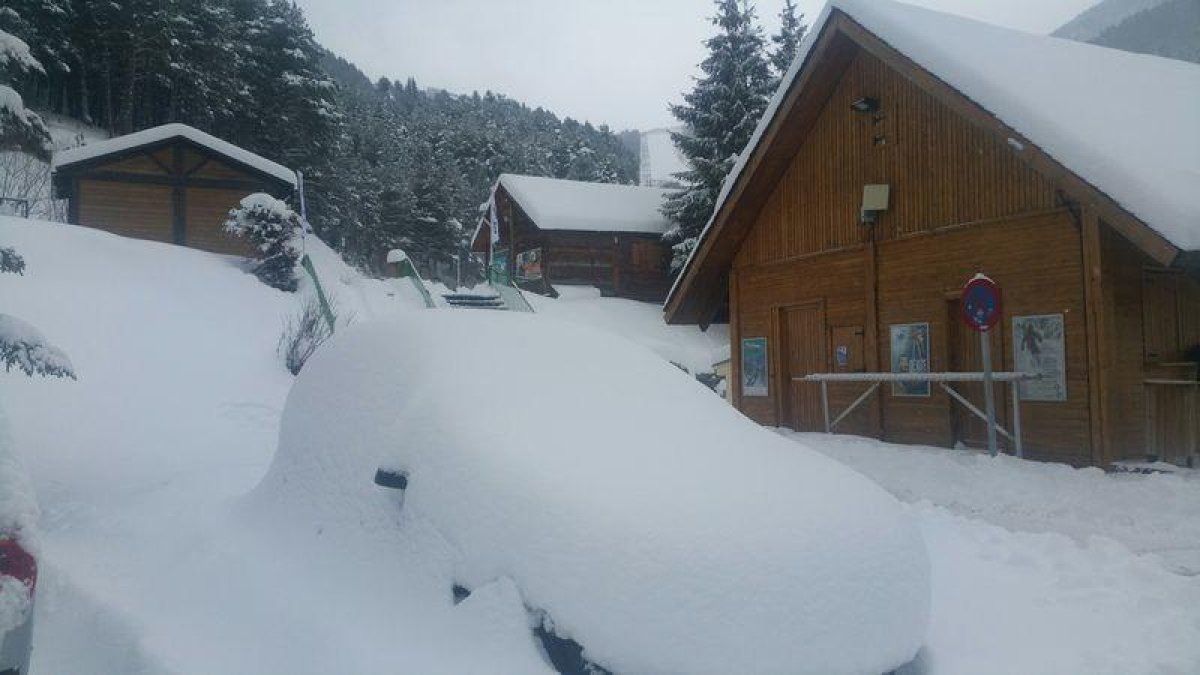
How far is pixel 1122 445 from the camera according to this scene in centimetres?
893

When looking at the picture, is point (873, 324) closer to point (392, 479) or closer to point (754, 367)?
point (754, 367)

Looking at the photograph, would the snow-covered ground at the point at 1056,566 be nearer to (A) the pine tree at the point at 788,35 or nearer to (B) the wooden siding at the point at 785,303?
(B) the wooden siding at the point at 785,303

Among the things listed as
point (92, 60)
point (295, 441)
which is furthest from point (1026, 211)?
point (92, 60)

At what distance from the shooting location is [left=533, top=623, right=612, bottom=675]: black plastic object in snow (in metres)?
2.76

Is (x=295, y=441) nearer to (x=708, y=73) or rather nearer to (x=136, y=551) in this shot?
(x=136, y=551)

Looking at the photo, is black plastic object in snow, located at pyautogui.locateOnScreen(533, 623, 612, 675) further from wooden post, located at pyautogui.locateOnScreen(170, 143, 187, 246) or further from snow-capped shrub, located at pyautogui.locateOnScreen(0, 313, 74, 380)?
wooden post, located at pyautogui.locateOnScreen(170, 143, 187, 246)

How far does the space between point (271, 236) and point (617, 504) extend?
18482 mm

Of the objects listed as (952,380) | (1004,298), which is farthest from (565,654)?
(1004,298)

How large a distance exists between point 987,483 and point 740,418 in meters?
4.61

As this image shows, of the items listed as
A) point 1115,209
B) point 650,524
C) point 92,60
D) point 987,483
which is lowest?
point 987,483

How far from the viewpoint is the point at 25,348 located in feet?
17.9

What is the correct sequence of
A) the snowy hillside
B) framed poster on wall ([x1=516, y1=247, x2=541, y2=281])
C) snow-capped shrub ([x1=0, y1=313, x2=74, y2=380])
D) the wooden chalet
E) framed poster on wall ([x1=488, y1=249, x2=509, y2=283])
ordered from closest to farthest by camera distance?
snow-capped shrub ([x1=0, y1=313, x2=74, y2=380]), the wooden chalet, framed poster on wall ([x1=516, y1=247, x2=541, y2=281]), framed poster on wall ([x1=488, y1=249, x2=509, y2=283]), the snowy hillside

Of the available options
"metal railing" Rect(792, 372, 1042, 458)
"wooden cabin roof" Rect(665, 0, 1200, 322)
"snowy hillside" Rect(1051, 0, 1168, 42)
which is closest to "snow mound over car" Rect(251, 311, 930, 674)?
"metal railing" Rect(792, 372, 1042, 458)

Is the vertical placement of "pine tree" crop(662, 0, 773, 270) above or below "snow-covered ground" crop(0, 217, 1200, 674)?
above
